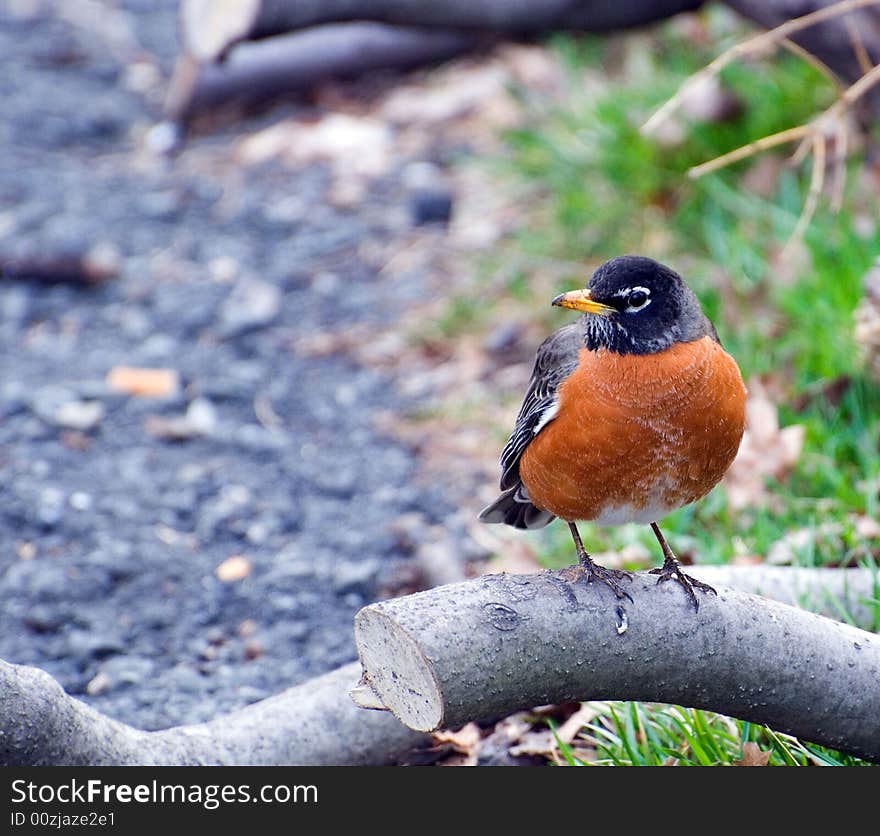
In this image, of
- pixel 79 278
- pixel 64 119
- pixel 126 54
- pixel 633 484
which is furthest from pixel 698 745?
pixel 126 54

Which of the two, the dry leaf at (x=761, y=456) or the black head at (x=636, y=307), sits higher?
the black head at (x=636, y=307)

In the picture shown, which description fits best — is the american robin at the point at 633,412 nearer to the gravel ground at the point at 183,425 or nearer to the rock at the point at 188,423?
the gravel ground at the point at 183,425

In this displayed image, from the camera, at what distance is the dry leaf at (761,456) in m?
4.45

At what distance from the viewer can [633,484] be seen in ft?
10.2

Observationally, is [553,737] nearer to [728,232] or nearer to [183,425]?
[183,425]

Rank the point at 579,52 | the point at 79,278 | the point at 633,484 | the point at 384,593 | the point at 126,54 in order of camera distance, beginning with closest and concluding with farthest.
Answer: the point at 633,484, the point at 384,593, the point at 79,278, the point at 579,52, the point at 126,54

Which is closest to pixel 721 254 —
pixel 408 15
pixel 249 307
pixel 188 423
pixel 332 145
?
pixel 408 15

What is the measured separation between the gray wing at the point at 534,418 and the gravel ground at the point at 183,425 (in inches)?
33.3

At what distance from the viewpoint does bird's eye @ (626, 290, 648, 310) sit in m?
3.24

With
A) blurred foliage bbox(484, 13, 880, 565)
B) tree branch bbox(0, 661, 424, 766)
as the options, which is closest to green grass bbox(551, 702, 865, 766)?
tree branch bbox(0, 661, 424, 766)

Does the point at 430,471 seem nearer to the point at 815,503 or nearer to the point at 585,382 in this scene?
the point at 815,503

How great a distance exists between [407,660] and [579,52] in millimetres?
5819

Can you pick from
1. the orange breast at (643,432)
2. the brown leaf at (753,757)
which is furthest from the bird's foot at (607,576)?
the brown leaf at (753,757)

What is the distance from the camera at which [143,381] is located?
5.72 metres
